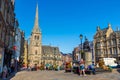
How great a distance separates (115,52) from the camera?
72.8m

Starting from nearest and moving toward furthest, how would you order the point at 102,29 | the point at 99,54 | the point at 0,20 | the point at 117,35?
the point at 0,20 → the point at 117,35 → the point at 99,54 → the point at 102,29

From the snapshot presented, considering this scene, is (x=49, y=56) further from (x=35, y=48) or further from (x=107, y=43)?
(x=107, y=43)

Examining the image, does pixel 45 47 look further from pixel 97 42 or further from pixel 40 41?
pixel 97 42

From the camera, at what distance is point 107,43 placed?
77188 mm

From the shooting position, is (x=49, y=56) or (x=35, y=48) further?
(x=49, y=56)

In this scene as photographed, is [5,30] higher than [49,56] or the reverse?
higher

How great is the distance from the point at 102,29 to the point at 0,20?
67117 mm

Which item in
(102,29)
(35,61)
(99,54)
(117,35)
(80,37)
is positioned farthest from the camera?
(35,61)

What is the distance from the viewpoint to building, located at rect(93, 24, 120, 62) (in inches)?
2859

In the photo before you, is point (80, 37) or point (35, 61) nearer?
point (80, 37)

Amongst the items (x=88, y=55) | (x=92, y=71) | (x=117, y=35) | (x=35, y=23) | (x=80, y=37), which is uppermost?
(x=35, y=23)

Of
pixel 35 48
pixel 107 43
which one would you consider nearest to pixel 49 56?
pixel 35 48

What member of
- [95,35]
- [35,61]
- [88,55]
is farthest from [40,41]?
[88,55]

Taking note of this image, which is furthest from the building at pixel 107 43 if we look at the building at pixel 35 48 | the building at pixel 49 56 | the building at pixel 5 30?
the building at pixel 49 56
